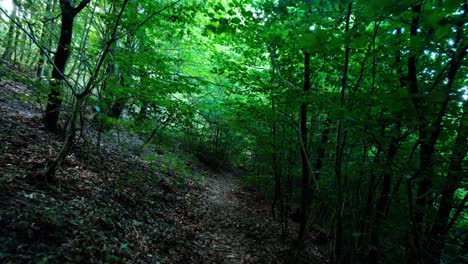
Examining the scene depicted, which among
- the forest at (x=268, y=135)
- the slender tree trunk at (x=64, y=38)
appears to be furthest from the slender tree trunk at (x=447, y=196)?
the slender tree trunk at (x=64, y=38)

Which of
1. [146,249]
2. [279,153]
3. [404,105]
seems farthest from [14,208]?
[279,153]

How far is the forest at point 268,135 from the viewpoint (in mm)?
2461

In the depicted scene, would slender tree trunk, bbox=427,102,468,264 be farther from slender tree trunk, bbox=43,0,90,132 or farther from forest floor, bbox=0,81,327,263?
slender tree trunk, bbox=43,0,90,132

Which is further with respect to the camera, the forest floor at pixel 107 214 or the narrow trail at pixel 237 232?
the narrow trail at pixel 237 232

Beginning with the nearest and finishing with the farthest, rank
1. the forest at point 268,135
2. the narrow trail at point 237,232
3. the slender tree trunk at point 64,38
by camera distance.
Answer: the forest at point 268,135 < the slender tree trunk at point 64,38 < the narrow trail at point 237,232

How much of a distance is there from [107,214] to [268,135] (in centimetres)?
491

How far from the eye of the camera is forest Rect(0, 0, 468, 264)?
2.46 metres

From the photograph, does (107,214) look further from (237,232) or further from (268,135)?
(268,135)

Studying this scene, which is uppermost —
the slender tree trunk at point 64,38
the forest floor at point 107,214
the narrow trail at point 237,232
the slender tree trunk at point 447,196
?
the slender tree trunk at point 64,38

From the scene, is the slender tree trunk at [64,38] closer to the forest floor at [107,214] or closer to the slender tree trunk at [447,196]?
the forest floor at [107,214]

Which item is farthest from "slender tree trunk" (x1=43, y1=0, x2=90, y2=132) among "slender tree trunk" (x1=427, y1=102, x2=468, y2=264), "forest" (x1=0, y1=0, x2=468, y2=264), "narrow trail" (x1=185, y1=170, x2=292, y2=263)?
"slender tree trunk" (x1=427, y1=102, x2=468, y2=264)

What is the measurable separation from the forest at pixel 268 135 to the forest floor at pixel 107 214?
0.11 feet

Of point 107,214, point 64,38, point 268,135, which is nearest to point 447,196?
point 268,135

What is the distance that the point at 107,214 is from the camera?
486cm
